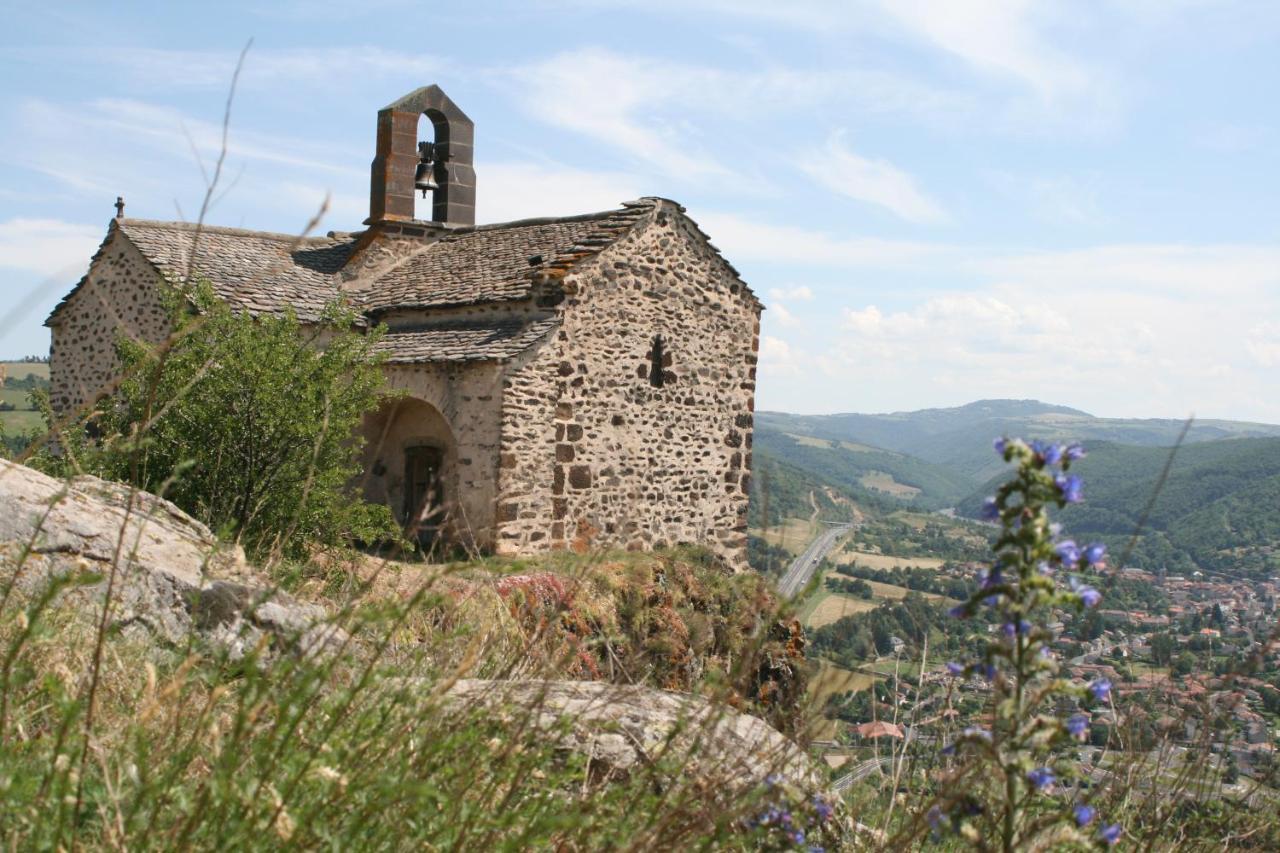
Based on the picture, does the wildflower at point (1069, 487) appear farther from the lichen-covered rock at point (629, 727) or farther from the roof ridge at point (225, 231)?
the roof ridge at point (225, 231)

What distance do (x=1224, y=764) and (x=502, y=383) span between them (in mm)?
11316

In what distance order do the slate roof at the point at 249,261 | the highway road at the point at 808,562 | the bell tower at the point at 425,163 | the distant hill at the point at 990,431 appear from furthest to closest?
the distant hill at the point at 990,431 → the bell tower at the point at 425,163 → the slate roof at the point at 249,261 → the highway road at the point at 808,562

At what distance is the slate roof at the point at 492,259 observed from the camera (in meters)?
15.9

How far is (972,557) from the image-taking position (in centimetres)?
329

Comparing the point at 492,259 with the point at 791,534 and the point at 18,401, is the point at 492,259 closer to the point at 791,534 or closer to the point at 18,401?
the point at 791,534

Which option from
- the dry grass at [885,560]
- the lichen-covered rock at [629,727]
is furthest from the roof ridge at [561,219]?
the lichen-covered rock at [629,727]

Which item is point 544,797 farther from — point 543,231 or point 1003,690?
point 543,231

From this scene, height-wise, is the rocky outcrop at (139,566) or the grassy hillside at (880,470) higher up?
the rocky outcrop at (139,566)

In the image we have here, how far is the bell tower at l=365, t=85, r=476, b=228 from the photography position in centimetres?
1958

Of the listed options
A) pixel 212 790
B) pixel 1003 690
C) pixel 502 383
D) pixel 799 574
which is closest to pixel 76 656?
pixel 212 790

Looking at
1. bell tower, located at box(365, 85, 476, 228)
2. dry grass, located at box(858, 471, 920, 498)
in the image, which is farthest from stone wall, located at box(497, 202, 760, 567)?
dry grass, located at box(858, 471, 920, 498)

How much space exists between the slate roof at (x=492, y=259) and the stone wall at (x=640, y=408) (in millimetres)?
376

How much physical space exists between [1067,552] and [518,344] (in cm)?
1248

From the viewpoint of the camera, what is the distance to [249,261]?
18.1 meters
